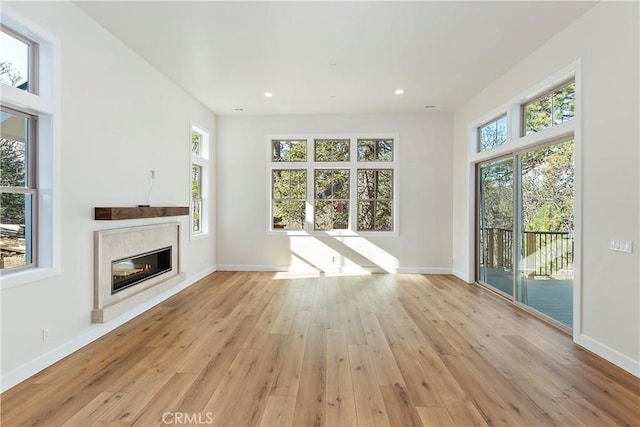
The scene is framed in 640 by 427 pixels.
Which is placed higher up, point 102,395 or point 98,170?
A: point 98,170

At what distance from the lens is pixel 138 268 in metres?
3.88

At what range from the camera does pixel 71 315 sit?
9.23 feet

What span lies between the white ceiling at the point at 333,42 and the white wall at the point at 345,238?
3.85 feet

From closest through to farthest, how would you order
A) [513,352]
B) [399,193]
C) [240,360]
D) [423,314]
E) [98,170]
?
[240,360] < [513,352] < [98,170] < [423,314] < [399,193]

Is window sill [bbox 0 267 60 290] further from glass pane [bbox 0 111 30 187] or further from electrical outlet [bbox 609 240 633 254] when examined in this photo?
electrical outlet [bbox 609 240 633 254]

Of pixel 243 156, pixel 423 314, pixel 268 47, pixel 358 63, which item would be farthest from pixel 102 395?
pixel 243 156

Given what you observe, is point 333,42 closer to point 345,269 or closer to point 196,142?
point 196,142

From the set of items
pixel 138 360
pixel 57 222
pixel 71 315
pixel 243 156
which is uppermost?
pixel 243 156

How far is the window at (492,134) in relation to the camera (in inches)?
181

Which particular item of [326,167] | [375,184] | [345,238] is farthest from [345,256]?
[326,167]

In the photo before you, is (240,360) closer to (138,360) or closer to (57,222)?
(138,360)

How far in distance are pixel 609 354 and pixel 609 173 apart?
1.59m

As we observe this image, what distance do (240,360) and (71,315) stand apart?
1667mm

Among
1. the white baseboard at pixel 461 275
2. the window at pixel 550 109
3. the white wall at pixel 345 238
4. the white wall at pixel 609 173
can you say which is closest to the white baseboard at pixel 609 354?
the white wall at pixel 609 173
